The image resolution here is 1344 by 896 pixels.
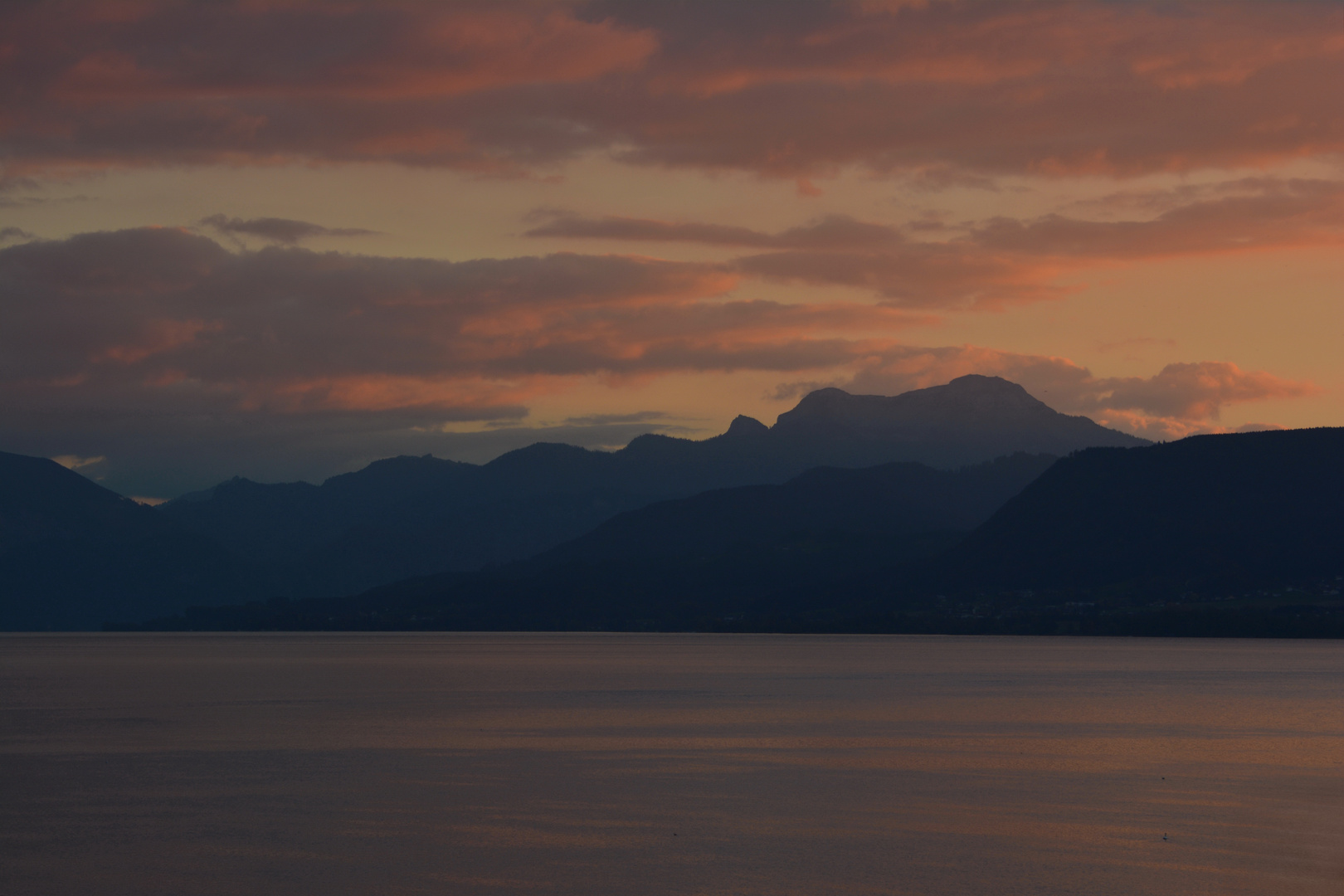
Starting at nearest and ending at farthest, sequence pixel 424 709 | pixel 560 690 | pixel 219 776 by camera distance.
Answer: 1. pixel 219 776
2. pixel 424 709
3. pixel 560 690

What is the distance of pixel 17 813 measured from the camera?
63.9 metres

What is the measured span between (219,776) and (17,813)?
15.3 meters

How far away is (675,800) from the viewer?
68.3 meters

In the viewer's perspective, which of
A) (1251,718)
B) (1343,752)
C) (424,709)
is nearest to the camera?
(1343,752)

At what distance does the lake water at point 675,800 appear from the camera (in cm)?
5053

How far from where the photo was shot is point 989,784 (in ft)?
243

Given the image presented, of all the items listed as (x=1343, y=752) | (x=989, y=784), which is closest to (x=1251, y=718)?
(x=1343, y=752)

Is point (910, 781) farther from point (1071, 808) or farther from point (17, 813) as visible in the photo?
point (17, 813)

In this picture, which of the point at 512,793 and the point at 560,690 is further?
the point at 560,690

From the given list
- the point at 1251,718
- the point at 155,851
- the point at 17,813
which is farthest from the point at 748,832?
the point at 1251,718

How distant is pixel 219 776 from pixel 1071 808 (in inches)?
1803

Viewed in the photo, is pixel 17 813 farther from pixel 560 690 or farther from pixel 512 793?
pixel 560 690

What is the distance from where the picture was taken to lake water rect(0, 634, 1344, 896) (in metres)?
50.5

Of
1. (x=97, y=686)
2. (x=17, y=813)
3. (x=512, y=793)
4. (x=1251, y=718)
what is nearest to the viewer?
(x=17, y=813)
